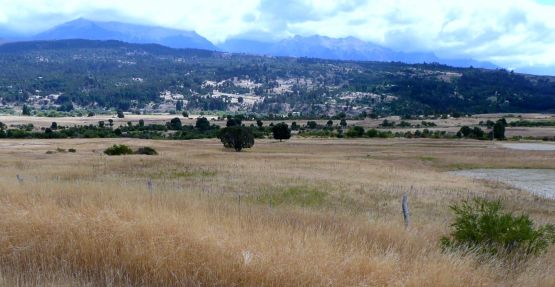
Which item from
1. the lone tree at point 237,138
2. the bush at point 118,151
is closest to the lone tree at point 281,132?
the lone tree at point 237,138

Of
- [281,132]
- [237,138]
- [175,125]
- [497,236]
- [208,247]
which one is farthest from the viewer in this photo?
[175,125]

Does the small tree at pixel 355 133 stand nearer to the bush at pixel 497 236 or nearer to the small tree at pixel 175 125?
the small tree at pixel 175 125

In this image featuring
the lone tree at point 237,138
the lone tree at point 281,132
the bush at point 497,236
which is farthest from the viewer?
the lone tree at point 281,132

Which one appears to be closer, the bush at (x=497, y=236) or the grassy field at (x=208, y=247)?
the grassy field at (x=208, y=247)

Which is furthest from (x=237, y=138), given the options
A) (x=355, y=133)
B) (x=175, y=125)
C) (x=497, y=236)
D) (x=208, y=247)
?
(x=175, y=125)

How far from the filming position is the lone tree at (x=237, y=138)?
236 ft

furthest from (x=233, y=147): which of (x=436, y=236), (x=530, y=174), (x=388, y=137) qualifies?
(x=436, y=236)

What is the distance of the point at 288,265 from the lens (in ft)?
24.0

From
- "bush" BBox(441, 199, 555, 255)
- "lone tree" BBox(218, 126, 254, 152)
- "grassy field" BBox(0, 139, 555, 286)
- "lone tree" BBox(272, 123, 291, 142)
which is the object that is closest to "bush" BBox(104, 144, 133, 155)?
"lone tree" BBox(218, 126, 254, 152)

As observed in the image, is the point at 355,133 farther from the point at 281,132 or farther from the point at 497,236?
the point at 497,236

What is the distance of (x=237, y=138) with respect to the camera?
7188cm

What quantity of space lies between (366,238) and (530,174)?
43.6 metres

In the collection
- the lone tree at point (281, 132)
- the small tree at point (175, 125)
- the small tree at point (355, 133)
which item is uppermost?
the lone tree at point (281, 132)

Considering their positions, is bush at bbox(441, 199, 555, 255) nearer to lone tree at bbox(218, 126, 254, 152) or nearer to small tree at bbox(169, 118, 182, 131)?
lone tree at bbox(218, 126, 254, 152)
